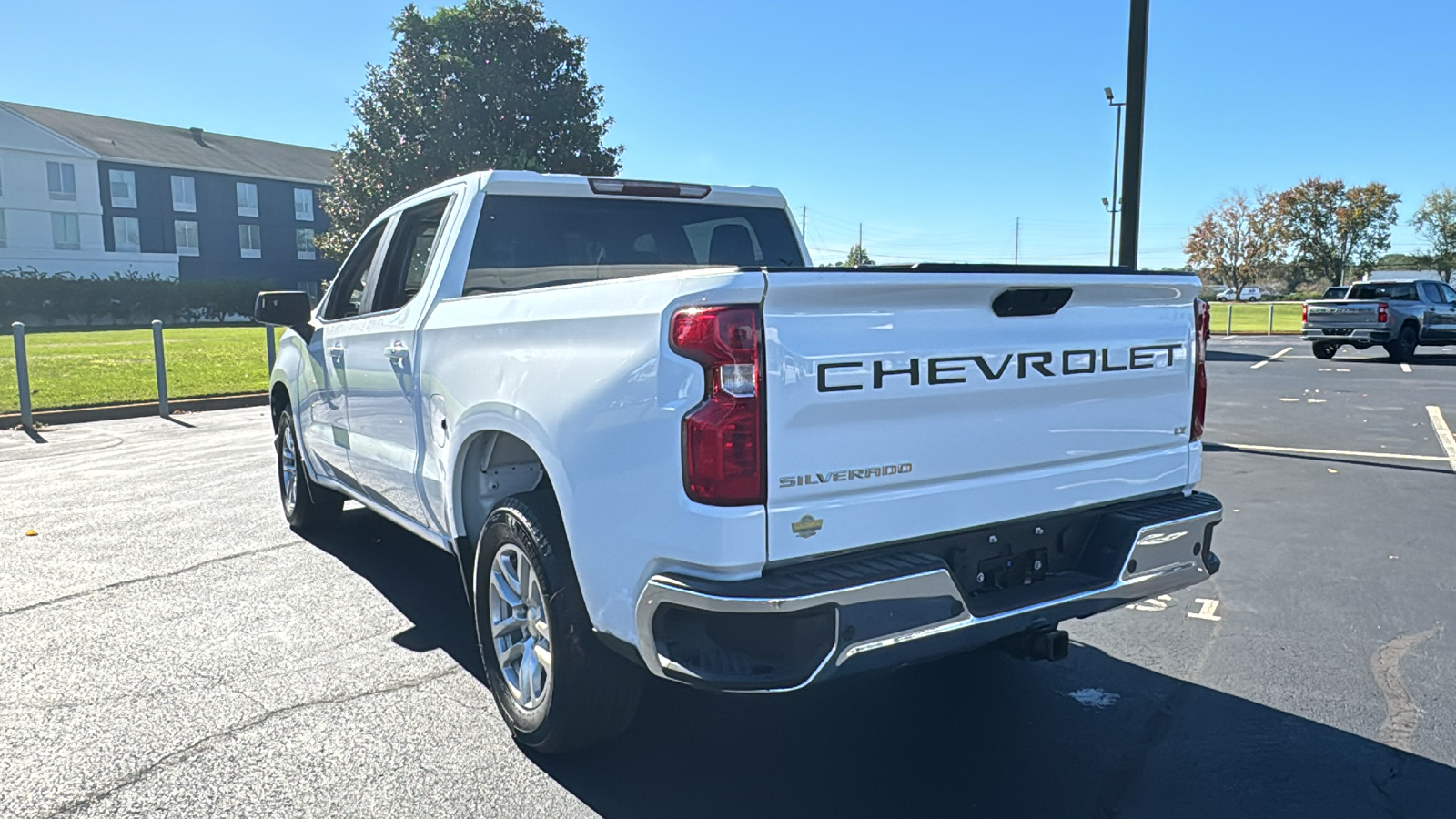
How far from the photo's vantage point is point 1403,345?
2123cm

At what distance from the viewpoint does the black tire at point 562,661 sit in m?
3.01

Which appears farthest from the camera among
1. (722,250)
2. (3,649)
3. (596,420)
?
(722,250)

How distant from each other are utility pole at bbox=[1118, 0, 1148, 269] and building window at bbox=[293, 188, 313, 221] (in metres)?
60.5

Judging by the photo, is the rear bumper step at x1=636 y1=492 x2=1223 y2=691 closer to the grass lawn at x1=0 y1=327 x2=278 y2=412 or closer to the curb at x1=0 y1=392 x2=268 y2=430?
the curb at x1=0 y1=392 x2=268 y2=430

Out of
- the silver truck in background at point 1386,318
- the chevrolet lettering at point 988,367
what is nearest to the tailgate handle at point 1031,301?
the chevrolet lettering at point 988,367

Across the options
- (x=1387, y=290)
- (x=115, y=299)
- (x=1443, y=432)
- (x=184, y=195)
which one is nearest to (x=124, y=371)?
(x=1443, y=432)

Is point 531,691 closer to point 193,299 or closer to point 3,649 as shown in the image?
point 3,649

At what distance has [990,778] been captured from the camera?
10.2ft

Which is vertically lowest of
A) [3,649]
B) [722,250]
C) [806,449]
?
[3,649]

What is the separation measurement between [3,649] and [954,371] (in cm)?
418

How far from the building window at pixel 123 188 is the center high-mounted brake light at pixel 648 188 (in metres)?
60.6

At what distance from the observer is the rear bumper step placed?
2.49 metres

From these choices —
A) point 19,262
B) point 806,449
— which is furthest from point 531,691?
point 19,262

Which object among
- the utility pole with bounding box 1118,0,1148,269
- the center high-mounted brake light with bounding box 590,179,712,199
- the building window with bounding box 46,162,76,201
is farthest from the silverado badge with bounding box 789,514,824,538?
the building window with bounding box 46,162,76,201
